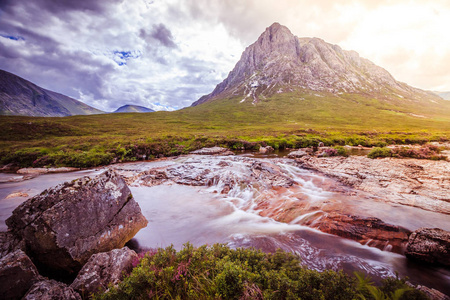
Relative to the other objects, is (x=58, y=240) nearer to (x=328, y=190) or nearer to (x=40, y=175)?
(x=328, y=190)

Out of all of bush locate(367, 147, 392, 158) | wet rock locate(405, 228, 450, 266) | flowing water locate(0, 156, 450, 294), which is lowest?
Result: flowing water locate(0, 156, 450, 294)

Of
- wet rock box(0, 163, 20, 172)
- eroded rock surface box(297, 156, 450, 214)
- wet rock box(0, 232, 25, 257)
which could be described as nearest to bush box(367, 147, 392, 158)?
eroded rock surface box(297, 156, 450, 214)

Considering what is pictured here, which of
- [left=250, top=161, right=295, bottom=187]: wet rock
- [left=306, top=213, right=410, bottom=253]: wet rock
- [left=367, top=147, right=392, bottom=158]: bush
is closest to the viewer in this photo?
[left=306, top=213, right=410, bottom=253]: wet rock

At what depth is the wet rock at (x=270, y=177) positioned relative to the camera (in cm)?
1385

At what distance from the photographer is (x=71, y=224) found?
20.0 ft

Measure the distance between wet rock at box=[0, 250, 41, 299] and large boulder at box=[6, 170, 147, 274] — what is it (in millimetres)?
1599

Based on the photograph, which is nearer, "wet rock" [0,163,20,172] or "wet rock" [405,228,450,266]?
"wet rock" [405,228,450,266]

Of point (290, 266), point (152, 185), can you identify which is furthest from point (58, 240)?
point (152, 185)

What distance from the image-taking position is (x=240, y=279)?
147 inches

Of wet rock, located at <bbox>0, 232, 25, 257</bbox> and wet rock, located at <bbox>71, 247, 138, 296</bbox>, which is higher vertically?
wet rock, located at <bbox>0, 232, 25, 257</bbox>

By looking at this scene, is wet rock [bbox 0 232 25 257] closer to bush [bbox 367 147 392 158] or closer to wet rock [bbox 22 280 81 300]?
wet rock [bbox 22 280 81 300]

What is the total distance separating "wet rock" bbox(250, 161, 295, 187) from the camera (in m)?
13.8

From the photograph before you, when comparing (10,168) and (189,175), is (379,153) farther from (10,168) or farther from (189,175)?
(10,168)

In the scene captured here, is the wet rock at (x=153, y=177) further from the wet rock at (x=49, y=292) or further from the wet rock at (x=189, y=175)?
the wet rock at (x=49, y=292)
